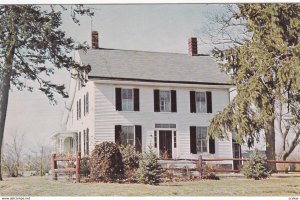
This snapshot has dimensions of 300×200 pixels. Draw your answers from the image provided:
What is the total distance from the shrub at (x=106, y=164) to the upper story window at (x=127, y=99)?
3.11ft

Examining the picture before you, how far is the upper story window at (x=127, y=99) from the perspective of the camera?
1327 centimetres

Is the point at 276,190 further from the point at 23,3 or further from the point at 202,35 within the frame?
the point at 23,3

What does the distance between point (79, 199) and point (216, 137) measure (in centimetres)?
319

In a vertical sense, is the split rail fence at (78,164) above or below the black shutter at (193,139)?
below

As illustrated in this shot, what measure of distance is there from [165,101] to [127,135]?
1.06 metres

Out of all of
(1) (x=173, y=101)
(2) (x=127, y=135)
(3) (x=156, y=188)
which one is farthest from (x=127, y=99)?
(3) (x=156, y=188)

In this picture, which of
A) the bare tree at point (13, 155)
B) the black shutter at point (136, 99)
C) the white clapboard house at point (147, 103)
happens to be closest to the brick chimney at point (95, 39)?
the white clapboard house at point (147, 103)

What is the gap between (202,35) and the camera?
13109 mm

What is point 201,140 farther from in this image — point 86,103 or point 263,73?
point 86,103

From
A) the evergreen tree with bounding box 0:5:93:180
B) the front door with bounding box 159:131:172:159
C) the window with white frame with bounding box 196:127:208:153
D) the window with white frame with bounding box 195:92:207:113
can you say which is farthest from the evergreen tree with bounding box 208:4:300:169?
the evergreen tree with bounding box 0:5:93:180

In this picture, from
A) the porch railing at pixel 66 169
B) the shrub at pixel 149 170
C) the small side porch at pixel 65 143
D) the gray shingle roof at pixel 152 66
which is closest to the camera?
the shrub at pixel 149 170

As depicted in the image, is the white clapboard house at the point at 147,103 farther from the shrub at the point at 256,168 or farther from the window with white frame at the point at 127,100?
the shrub at the point at 256,168

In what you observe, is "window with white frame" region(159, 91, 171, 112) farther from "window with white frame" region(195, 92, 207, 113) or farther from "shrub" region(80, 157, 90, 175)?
"shrub" region(80, 157, 90, 175)

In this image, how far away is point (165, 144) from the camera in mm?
13164
